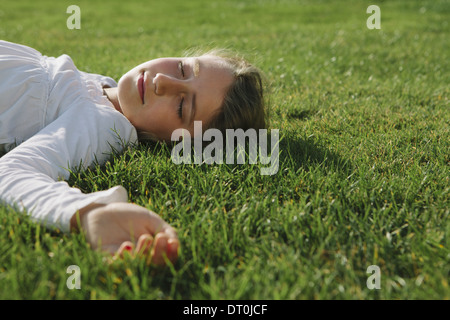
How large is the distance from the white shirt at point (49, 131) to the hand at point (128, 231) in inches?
3.4

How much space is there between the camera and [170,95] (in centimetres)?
302

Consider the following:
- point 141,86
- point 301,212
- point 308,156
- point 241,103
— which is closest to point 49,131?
point 141,86

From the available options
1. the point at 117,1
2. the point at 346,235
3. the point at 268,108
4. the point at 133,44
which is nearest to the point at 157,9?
the point at 117,1

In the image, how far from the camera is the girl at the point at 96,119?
184cm

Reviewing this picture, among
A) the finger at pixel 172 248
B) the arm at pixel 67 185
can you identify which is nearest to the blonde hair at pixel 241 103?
the arm at pixel 67 185

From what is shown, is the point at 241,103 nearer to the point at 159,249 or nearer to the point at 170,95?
the point at 170,95

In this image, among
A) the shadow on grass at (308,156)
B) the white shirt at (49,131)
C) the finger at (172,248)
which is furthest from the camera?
the shadow on grass at (308,156)

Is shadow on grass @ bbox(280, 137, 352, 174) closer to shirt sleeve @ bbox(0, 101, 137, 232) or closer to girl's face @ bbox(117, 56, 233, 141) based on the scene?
girl's face @ bbox(117, 56, 233, 141)

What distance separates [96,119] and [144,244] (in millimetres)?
1346

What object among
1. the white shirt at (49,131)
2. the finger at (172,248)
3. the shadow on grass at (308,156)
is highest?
the white shirt at (49,131)

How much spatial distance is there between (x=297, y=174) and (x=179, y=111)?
A: 1.01 m

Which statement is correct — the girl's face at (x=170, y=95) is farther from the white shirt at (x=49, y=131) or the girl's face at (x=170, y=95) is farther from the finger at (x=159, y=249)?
the finger at (x=159, y=249)

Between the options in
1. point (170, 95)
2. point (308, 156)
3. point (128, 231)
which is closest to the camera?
point (128, 231)

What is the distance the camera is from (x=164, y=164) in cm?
262
